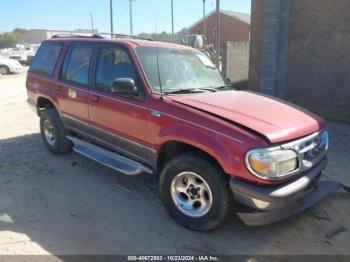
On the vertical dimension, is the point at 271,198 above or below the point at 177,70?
below

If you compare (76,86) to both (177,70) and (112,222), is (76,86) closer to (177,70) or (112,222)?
(177,70)

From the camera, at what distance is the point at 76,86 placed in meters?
5.00

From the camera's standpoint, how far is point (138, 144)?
4078 mm

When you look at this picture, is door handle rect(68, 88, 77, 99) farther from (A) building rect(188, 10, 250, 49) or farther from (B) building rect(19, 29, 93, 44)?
(B) building rect(19, 29, 93, 44)

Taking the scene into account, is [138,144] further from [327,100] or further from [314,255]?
[327,100]

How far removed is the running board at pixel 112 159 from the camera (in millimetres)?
4106

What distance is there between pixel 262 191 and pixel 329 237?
1138mm

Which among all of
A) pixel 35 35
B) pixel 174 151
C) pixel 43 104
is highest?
pixel 35 35

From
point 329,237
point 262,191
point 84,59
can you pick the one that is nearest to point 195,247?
point 262,191

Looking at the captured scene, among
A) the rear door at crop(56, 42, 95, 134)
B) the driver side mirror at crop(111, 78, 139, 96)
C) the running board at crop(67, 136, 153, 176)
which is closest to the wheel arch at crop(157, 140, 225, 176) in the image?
the running board at crop(67, 136, 153, 176)

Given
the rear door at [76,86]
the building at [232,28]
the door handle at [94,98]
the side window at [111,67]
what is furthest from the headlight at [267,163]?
the building at [232,28]

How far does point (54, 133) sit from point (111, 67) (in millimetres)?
1985

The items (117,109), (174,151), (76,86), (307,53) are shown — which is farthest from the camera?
(307,53)

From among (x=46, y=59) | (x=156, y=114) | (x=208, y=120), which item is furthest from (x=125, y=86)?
(x=46, y=59)
